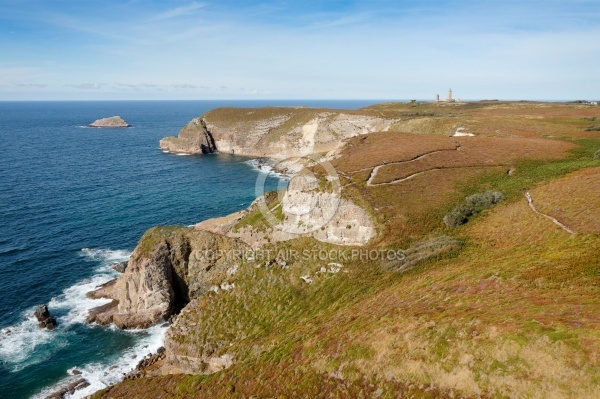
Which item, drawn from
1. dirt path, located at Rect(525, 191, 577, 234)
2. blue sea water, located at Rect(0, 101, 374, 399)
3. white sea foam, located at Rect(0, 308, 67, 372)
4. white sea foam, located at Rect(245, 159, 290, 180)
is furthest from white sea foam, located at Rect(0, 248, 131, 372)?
white sea foam, located at Rect(245, 159, 290, 180)

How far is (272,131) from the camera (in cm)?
16062

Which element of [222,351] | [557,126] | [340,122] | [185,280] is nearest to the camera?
[222,351]

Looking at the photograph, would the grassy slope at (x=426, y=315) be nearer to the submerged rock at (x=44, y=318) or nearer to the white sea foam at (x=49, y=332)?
the white sea foam at (x=49, y=332)

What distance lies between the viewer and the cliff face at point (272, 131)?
14275 cm

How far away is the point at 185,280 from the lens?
47312mm

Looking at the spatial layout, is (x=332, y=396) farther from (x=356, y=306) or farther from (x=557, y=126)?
(x=557, y=126)

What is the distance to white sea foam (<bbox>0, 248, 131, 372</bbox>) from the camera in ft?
131

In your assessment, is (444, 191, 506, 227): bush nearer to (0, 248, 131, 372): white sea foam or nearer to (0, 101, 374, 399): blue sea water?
(0, 101, 374, 399): blue sea water

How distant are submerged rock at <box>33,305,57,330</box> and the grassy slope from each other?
20.6m

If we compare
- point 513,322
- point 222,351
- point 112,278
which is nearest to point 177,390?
point 222,351

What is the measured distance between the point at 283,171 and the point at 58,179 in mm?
71831

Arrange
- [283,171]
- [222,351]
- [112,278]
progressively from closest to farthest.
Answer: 1. [222,351]
2. [112,278]
3. [283,171]

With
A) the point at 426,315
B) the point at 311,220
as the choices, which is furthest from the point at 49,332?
the point at 426,315

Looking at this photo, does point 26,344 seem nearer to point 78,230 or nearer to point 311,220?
point 78,230
